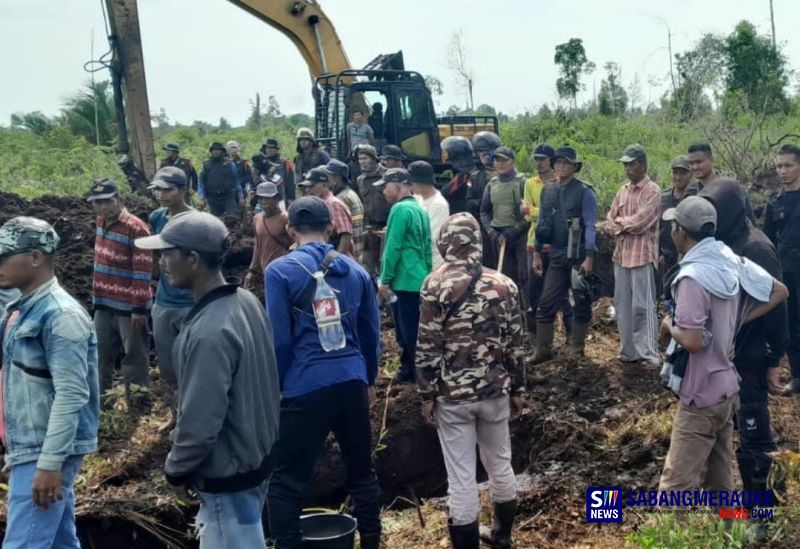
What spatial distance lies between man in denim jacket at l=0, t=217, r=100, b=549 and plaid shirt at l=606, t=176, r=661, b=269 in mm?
4754

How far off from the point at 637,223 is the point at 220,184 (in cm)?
786

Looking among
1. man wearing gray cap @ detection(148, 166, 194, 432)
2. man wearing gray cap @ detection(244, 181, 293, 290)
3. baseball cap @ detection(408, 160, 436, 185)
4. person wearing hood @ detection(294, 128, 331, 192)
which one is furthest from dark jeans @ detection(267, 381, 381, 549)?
person wearing hood @ detection(294, 128, 331, 192)

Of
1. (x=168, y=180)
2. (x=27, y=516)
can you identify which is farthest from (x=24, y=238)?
(x=168, y=180)

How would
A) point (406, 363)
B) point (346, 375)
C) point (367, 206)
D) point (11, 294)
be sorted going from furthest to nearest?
point (367, 206)
point (406, 363)
point (11, 294)
point (346, 375)

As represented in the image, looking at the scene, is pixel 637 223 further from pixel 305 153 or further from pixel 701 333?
pixel 305 153

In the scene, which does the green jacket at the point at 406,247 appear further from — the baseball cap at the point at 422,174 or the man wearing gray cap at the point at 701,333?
the man wearing gray cap at the point at 701,333

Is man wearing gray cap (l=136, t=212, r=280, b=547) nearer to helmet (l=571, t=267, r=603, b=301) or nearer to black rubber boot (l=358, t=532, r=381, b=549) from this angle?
black rubber boot (l=358, t=532, r=381, b=549)

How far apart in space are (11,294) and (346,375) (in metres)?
2.43

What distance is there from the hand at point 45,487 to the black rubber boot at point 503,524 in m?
2.29

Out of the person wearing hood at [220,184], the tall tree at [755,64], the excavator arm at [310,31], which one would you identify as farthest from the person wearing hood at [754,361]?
the tall tree at [755,64]

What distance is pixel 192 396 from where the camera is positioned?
287 cm

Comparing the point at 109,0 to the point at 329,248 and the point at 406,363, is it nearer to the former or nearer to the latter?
the point at 406,363

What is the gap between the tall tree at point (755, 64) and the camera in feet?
67.7

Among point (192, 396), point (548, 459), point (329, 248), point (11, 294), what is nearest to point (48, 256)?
point (192, 396)
